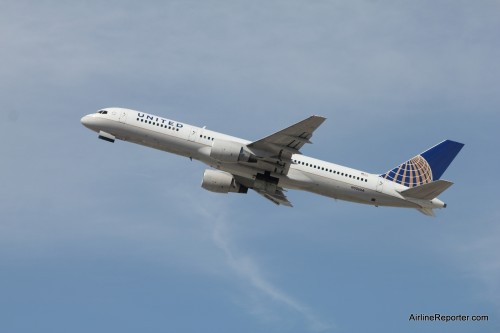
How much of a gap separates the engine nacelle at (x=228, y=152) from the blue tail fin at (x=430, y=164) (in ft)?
47.1

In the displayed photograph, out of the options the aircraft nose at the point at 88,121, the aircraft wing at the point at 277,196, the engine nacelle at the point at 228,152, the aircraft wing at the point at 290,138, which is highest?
the aircraft wing at the point at 290,138

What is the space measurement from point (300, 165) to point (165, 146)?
11.6m

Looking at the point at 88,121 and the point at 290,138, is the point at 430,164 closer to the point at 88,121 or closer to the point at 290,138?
the point at 290,138

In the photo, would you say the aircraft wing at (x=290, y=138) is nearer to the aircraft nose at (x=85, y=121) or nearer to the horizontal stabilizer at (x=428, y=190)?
the horizontal stabilizer at (x=428, y=190)

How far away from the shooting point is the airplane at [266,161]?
205 feet

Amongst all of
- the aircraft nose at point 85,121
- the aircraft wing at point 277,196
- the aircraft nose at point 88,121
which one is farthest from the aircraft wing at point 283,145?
the aircraft nose at point 85,121

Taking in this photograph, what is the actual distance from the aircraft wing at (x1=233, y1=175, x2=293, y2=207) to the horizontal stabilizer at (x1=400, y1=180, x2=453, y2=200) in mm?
10632

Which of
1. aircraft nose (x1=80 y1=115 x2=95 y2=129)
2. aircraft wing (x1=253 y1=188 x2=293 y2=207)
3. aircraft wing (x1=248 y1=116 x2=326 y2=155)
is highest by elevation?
aircraft wing (x1=248 y1=116 x2=326 y2=155)

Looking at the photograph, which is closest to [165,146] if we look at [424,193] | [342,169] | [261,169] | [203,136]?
[203,136]

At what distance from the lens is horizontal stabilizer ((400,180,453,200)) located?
60.9 m

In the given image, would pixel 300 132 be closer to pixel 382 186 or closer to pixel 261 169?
pixel 261 169

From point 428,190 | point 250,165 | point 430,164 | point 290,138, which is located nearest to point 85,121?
point 250,165

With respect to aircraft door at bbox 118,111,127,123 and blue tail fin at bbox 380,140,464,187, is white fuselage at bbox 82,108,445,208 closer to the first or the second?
aircraft door at bbox 118,111,127,123

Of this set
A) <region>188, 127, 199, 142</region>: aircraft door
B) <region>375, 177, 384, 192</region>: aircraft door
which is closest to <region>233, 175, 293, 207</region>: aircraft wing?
<region>188, 127, 199, 142</region>: aircraft door
